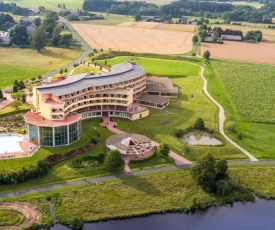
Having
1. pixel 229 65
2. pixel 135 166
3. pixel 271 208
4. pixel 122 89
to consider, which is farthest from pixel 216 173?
pixel 229 65

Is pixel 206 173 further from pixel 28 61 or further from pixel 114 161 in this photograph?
pixel 28 61

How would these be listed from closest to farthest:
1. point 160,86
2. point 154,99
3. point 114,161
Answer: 1. point 114,161
2. point 154,99
3. point 160,86

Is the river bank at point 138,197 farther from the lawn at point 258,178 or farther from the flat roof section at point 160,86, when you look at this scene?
the flat roof section at point 160,86

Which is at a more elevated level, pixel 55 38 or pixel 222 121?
pixel 55 38

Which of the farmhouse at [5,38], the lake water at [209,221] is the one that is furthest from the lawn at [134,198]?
the farmhouse at [5,38]

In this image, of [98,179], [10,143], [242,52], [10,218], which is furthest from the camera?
[242,52]

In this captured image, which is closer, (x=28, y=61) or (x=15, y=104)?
(x=15, y=104)

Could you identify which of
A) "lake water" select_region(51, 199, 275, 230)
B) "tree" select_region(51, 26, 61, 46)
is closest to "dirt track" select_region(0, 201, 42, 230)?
"lake water" select_region(51, 199, 275, 230)

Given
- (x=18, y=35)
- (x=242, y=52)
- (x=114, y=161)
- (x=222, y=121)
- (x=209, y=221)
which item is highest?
(x=18, y=35)

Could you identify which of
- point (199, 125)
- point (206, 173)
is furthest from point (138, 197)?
point (199, 125)
